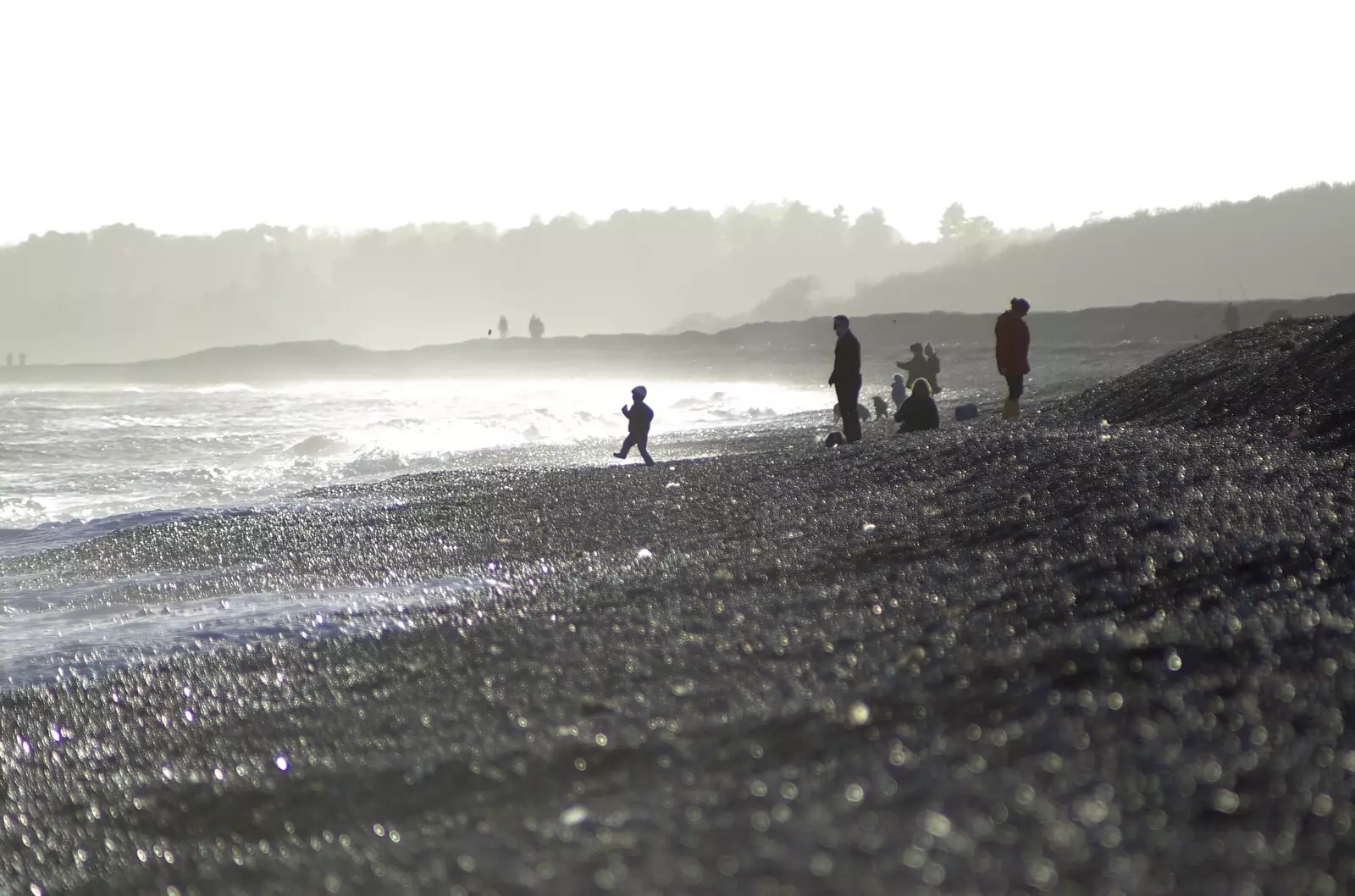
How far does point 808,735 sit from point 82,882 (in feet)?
5.64

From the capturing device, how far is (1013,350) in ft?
42.4

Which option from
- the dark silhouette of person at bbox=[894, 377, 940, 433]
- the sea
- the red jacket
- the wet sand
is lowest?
the sea

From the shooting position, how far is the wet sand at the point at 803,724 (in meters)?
1.98

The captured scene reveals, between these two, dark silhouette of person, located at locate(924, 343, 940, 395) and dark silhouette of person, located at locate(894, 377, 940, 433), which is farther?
dark silhouette of person, located at locate(924, 343, 940, 395)

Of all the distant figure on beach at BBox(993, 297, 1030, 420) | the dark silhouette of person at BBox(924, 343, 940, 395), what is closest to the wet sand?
the distant figure on beach at BBox(993, 297, 1030, 420)

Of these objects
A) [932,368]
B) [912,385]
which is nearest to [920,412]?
[912,385]

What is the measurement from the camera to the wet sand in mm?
1984

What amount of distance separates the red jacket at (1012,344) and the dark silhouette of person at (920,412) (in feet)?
4.11

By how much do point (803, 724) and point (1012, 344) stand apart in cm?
1098

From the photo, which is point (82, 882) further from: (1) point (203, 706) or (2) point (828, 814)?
(2) point (828, 814)

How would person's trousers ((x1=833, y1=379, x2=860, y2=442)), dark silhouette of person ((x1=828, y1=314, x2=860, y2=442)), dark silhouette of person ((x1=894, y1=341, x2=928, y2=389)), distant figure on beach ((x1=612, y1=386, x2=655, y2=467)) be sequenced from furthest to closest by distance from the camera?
dark silhouette of person ((x1=894, y1=341, x2=928, y2=389)) < distant figure on beach ((x1=612, y1=386, x2=655, y2=467)) < person's trousers ((x1=833, y1=379, x2=860, y2=442)) < dark silhouette of person ((x1=828, y1=314, x2=860, y2=442))

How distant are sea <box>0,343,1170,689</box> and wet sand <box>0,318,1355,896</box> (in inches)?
24.9

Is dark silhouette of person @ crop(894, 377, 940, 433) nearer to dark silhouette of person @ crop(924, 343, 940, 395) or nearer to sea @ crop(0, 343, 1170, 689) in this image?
sea @ crop(0, 343, 1170, 689)

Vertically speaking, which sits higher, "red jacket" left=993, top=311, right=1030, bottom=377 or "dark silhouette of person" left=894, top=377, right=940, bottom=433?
"red jacket" left=993, top=311, right=1030, bottom=377
